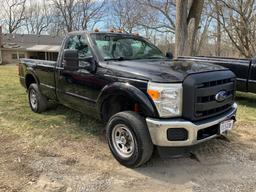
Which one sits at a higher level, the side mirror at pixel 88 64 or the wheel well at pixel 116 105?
the side mirror at pixel 88 64

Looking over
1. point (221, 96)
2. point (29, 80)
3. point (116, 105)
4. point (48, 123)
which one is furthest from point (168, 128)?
point (29, 80)

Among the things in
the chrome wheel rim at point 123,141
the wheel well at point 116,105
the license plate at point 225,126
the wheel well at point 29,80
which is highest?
the wheel well at point 29,80

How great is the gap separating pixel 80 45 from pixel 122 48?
79cm

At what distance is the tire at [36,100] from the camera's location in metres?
6.65

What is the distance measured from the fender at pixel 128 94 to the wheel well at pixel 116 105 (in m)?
0.09

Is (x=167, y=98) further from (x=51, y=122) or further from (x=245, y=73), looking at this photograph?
(x=245, y=73)

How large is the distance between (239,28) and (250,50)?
1630 mm

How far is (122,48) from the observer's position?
4.99 metres

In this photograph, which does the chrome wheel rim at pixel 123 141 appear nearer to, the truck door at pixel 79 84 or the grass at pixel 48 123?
the truck door at pixel 79 84

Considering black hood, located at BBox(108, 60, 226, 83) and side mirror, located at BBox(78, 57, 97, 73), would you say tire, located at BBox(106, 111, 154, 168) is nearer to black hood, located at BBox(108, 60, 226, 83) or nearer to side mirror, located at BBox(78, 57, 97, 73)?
black hood, located at BBox(108, 60, 226, 83)

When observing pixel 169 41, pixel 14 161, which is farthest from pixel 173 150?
pixel 169 41

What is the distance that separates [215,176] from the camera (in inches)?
150

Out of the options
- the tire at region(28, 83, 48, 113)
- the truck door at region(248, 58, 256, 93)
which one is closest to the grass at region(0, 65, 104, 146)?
the tire at region(28, 83, 48, 113)

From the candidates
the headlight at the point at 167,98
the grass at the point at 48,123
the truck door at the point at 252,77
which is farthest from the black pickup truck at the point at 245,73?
the headlight at the point at 167,98
